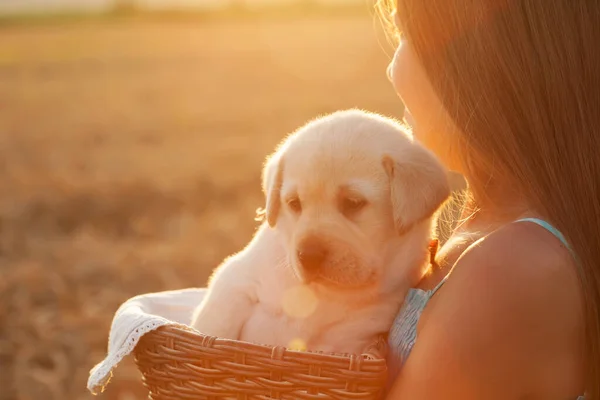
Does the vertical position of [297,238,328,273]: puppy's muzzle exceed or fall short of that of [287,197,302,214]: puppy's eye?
it falls short

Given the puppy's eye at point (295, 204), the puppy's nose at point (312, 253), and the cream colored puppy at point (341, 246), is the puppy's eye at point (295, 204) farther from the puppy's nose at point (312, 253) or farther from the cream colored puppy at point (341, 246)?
the puppy's nose at point (312, 253)

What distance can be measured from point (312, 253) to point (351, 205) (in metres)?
0.25

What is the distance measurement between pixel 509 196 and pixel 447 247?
0.38 metres

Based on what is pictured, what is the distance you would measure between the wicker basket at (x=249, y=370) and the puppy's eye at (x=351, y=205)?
71 cm

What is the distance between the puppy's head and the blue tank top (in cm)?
15

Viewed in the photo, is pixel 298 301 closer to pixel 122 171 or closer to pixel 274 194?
pixel 274 194

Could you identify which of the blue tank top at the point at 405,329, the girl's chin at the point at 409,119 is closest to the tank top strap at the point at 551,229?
the blue tank top at the point at 405,329

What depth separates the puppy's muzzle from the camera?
9.29ft

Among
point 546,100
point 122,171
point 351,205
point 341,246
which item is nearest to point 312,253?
point 341,246

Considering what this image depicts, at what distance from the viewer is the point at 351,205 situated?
2977mm

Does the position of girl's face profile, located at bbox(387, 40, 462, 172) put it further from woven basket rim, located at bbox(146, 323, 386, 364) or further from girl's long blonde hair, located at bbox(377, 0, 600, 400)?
woven basket rim, located at bbox(146, 323, 386, 364)

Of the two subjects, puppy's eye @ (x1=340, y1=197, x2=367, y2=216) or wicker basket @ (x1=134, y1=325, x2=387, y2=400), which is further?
puppy's eye @ (x1=340, y1=197, x2=367, y2=216)

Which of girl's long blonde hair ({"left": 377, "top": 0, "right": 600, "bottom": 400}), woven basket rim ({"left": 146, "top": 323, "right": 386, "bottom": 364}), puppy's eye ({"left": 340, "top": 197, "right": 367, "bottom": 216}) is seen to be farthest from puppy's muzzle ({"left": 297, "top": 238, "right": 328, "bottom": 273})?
girl's long blonde hair ({"left": 377, "top": 0, "right": 600, "bottom": 400})

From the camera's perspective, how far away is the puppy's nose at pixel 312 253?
111 inches
